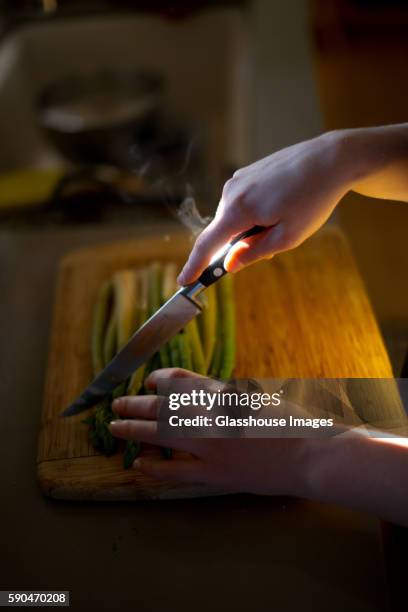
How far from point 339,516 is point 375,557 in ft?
0.27

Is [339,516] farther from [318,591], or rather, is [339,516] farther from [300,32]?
[300,32]

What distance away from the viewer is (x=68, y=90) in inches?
96.7

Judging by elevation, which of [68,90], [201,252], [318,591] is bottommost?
[318,591]

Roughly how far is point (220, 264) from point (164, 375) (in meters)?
0.23

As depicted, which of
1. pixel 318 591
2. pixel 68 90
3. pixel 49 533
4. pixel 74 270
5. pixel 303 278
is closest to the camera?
pixel 318 591

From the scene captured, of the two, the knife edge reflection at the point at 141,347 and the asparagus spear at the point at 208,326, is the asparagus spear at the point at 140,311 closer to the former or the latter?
the knife edge reflection at the point at 141,347

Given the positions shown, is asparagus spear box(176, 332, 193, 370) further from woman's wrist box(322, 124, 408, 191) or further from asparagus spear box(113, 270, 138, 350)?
woman's wrist box(322, 124, 408, 191)

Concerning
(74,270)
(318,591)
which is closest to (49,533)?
(318,591)

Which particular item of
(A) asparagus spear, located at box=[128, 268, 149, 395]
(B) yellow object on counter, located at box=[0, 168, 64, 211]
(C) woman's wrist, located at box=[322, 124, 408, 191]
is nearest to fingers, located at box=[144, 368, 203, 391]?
(A) asparagus spear, located at box=[128, 268, 149, 395]

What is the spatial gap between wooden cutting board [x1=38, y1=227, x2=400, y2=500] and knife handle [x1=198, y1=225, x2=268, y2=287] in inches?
11.2

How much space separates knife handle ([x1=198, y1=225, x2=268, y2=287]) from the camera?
94cm

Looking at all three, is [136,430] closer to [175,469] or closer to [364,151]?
[175,469]

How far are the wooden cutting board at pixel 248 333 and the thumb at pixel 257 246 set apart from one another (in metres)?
0.31

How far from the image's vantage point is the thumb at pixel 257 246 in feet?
3.08
